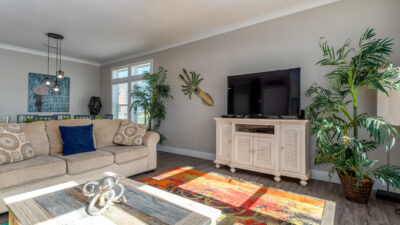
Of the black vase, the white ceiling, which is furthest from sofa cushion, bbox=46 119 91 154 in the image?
the black vase

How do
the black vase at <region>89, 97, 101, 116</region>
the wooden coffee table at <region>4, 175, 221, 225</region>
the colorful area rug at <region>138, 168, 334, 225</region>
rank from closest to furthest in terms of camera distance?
the wooden coffee table at <region>4, 175, 221, 225</region> < the colorful area rug at <region>138, 168, 334, 225</region> < the black vase at <region>89, 97, 101, 116</region>

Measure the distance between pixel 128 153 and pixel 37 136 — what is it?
3.95 feet

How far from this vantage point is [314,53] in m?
3.02

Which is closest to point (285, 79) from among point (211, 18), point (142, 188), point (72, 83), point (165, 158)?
point (211, 18)

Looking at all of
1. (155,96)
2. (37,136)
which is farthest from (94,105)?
(37,136)

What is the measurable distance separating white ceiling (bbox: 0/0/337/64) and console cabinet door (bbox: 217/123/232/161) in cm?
195

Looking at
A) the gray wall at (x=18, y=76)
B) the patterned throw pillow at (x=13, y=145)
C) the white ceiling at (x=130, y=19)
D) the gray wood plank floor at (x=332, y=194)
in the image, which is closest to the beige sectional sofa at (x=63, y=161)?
the patterned throw pillow at (x=13, y=145)

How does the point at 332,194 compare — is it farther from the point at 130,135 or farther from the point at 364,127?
the point at 130,135

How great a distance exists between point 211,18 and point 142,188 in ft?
10.2

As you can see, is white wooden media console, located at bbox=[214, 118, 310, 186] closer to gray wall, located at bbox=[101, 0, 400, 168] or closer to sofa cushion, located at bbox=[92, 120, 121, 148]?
gray wall, located at bbox=[101, 0, 400, 168]

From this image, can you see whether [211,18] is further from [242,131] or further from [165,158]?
[165,158]

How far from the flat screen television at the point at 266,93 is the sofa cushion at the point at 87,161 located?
2176 mm

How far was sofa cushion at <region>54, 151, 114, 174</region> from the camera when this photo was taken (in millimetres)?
2430

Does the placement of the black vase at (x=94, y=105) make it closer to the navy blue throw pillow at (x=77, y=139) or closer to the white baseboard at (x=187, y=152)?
the white baseboard at (x=187, y=152)
